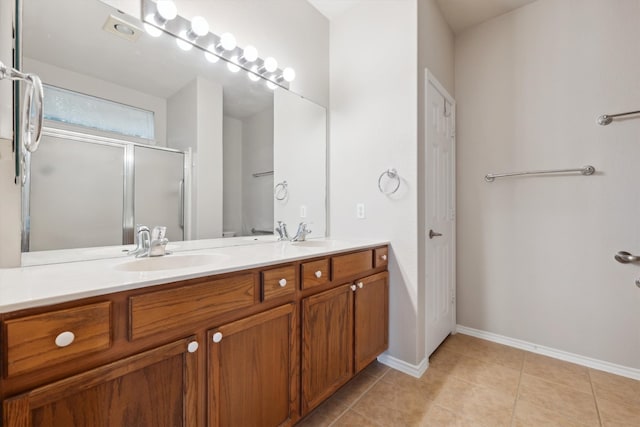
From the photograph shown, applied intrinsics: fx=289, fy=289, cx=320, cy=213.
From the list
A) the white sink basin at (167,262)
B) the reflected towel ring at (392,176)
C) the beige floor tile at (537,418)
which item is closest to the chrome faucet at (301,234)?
the reflected towel ring at (392,176)

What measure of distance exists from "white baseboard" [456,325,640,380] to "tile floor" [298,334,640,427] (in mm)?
54

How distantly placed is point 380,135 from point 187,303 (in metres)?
1.61

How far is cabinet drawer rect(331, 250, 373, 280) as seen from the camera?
1517 millimetres

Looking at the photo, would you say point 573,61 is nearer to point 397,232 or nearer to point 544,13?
point 544,13

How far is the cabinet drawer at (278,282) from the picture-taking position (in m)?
1.16

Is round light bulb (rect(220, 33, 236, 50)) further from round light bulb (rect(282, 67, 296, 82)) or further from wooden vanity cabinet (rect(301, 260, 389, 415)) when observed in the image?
wooden vanity cabinet (rect(301, 260, 389, 415))

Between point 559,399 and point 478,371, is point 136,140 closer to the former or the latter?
point 478,371

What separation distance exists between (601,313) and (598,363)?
334 millimetres

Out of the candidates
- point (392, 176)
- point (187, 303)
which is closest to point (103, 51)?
point (187, 303)

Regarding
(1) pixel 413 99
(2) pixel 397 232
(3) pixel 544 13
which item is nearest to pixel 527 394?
(2) pixel 397 232

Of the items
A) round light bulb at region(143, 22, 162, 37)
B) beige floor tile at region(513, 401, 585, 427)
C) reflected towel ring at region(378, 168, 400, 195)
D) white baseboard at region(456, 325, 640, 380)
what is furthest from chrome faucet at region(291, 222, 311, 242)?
white baseboard at region(456, 325, 640, 380)

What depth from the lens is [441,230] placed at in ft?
7.34

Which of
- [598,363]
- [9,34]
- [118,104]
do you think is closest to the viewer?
[9,34]

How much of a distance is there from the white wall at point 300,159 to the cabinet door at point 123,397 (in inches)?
48.2
